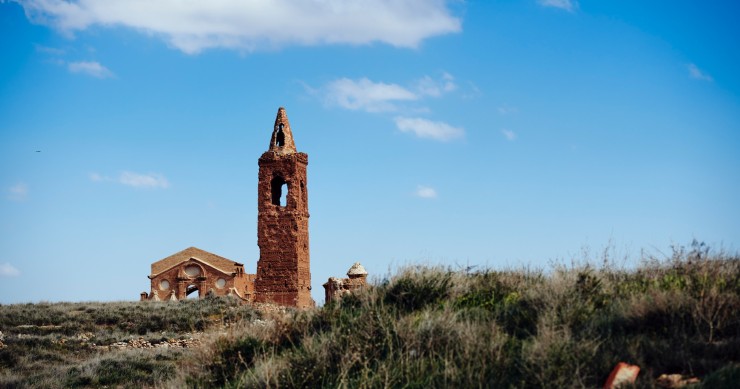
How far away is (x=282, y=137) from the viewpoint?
3769cm

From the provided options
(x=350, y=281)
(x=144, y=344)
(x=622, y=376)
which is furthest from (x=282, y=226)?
(x=622, y=376)

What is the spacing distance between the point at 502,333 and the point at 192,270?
43.8 metres

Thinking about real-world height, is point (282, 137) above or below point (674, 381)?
above

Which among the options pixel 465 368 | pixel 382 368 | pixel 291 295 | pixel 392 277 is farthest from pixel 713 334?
pixel 291 295

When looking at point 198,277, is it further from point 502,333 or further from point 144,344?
point 502,333

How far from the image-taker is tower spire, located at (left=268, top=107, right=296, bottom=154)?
3688cm

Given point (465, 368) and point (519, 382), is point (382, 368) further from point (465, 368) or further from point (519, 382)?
point (519, 382)

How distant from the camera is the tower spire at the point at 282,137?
121 ft

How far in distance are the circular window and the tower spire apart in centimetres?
1563

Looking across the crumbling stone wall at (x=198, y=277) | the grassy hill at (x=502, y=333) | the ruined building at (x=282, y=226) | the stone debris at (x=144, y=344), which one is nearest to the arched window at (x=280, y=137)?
the ruined building at (x=282, y=226)

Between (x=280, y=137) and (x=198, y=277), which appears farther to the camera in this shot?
(x=198, y=277)

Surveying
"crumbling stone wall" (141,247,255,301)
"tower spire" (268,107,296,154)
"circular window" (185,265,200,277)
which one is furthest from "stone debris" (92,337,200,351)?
"circular window" (185,265,200,277)

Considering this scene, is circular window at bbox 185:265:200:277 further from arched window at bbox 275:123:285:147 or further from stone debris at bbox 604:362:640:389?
stone debris at bbox 604:362:640:389

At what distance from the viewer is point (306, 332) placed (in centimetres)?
858
